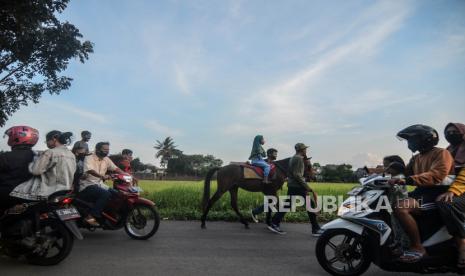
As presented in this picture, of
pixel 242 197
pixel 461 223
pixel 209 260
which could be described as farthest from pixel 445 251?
pixel 242 197

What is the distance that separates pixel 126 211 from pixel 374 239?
14.5ft

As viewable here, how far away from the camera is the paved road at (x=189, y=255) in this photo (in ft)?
16.4

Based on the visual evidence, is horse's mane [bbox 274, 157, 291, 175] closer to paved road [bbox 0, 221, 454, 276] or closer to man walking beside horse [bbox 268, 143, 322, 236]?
man walking beside horse [bbox 268, 143, 322, 236]

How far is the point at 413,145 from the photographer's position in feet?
16.1

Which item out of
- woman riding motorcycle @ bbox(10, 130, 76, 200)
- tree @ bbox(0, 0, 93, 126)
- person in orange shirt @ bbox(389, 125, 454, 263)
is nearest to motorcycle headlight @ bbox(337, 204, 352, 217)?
person in orange shirt @ bbox(389, 125, 454, 263)

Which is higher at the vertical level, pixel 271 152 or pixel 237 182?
pixel 271 152

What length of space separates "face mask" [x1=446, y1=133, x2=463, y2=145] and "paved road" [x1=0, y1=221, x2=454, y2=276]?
1932 millimetres

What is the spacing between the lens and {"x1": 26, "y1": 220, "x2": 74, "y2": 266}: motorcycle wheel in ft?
16.8

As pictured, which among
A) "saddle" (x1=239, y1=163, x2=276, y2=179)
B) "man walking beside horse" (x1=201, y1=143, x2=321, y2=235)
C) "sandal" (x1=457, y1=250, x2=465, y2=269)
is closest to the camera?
"sandal" (x1=457, y1=250, x2=465, y2=269)

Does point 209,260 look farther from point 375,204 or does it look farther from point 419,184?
point 419,184

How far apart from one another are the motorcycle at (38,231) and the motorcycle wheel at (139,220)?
6.61 feet

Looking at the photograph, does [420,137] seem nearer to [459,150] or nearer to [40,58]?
[459,150]

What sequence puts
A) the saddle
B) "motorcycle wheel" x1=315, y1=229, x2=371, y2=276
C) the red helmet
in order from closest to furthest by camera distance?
"motorcycle wheel" x1=315, y1=229, x2=371, y2=276, the red helmet, the saddle

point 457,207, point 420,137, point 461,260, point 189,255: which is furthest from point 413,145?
point 189,255
